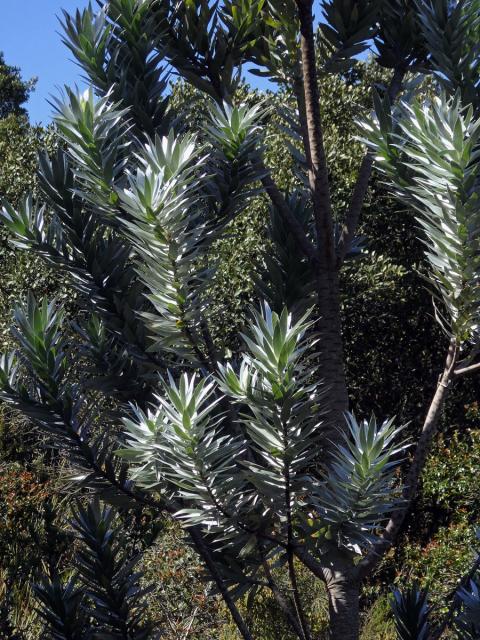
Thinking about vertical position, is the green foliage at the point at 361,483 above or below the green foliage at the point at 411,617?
above

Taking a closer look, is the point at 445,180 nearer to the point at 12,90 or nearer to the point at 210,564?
the point at 210,564

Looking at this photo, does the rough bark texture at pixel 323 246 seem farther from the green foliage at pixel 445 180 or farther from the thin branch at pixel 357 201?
the green foliage at pixel 445 180

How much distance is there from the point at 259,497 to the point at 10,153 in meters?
9.08

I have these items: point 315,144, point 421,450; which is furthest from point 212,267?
point 421,450

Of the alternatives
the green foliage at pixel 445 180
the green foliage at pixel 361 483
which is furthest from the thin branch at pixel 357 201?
the green foliage at pixel 361 483

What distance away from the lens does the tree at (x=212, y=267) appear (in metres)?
1.82

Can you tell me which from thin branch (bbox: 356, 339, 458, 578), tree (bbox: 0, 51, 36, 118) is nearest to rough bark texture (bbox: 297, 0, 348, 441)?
thin branch (bbox: 356, 339, 458, 578)

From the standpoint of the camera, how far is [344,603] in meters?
2.25

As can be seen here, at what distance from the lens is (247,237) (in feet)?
25.7

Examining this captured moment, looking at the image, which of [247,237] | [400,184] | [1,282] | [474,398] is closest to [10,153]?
[1,282]

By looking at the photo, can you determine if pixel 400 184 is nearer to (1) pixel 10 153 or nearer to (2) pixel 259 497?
(2) pixel 259 497

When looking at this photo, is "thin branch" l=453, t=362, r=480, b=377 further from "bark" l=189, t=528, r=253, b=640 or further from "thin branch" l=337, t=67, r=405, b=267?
"bark" l=189, t=528, r=253, b=640

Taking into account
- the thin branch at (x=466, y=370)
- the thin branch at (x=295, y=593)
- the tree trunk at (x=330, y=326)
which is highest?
the tree trunk at (x=330, y=326)

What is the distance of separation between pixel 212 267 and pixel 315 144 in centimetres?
53
